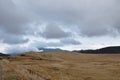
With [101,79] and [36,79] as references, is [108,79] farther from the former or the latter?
[36,79]

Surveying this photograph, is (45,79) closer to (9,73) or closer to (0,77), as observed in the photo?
(9,73)

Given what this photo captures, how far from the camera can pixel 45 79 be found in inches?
1255

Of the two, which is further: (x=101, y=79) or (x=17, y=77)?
(x=101, y=79)

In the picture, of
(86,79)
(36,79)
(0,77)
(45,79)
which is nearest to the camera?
(0,77)

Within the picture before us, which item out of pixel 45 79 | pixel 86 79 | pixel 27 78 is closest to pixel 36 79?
pixel 27 78

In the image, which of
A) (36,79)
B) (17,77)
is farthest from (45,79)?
(17,77)

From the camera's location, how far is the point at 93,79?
53062 mm

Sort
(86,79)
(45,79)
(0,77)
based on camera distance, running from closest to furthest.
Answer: (0,77)
(45,79)
(86,79)

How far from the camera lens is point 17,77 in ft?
88.2

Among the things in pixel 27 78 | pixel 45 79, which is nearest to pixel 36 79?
pixel 27 78

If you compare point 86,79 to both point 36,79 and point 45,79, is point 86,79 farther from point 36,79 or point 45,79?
point 36,79

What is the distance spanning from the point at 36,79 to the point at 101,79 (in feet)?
87.8

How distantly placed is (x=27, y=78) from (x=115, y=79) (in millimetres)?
29051

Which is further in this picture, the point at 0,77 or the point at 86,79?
the point at 86,79
